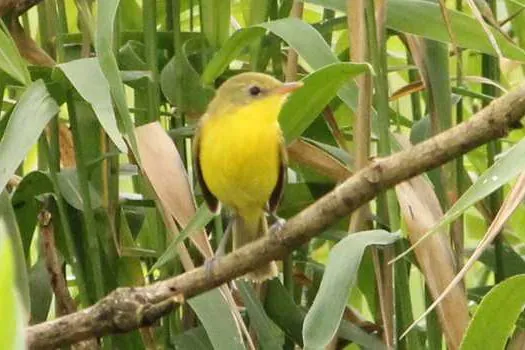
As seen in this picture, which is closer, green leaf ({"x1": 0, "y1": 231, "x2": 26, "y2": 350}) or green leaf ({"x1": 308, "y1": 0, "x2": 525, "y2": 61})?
green leaf ({"x1": 0, "y1": 231, "x2": 26, "y2": 350})

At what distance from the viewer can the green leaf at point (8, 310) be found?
0.90ft

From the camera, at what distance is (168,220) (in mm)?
1176

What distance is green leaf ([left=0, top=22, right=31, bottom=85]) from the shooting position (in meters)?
1.07

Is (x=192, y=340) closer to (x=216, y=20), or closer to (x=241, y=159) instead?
(x=241, y=159)

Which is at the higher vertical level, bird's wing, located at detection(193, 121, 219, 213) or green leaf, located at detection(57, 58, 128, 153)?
green leaf, located at detection(57, 58, 128, 153)

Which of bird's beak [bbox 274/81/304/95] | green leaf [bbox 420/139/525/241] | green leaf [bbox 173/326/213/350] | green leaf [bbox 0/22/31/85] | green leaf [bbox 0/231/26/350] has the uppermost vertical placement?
green leaf [bbox 0/231/26/350]

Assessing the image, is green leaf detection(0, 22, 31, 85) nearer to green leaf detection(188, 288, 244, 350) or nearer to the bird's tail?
green leaf detection(188, 288, 244, 350)

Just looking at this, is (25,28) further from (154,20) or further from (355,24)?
(355,24)

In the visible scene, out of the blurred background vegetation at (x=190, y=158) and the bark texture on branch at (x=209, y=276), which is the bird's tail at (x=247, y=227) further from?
the bark texture on branch at (x=209, y=276)

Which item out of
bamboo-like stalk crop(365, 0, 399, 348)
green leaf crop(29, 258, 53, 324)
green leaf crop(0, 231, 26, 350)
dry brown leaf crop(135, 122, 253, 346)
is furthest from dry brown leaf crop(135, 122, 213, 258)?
green leaf crop(0, 231, 26, 350)

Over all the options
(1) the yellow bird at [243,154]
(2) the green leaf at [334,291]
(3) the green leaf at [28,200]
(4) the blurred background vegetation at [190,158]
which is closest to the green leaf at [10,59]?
(4) the blurred background vegetation at [190,158]

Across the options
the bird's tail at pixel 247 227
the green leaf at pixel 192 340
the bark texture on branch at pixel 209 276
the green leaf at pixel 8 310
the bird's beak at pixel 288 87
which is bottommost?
the green leaf at pixel 192 340

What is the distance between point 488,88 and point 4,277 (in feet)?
3.95

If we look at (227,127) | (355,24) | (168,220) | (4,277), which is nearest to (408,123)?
(227,127)
